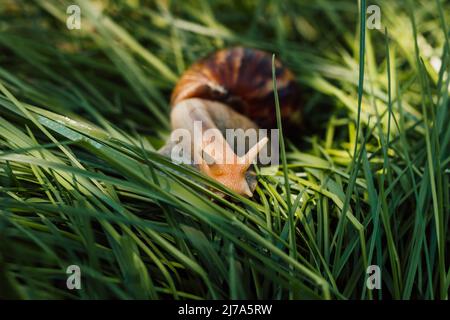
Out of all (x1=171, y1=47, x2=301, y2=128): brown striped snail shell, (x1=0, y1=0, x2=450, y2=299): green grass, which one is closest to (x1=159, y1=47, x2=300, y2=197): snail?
(x1=171, y1=47, x2=301, y2=128): brown striped snail shell

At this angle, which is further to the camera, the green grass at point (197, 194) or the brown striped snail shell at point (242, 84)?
the brown striped snail shell at point (242, 84)

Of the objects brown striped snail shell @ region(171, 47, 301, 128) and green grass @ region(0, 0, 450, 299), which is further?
brown striped snail shell @ region(171, 47, 301, 128)

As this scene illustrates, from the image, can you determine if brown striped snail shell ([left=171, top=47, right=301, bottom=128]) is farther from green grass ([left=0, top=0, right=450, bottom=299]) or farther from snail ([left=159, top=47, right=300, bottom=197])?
green grass ([left=0, top=0, right=450, bottom=299])

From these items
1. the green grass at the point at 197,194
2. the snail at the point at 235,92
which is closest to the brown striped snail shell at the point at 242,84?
the snail at the point at 235,92

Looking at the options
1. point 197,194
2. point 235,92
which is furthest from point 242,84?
point 197,194

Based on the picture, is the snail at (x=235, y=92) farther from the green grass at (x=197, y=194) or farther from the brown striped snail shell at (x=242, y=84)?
the green grass at (x=197, y=194)
